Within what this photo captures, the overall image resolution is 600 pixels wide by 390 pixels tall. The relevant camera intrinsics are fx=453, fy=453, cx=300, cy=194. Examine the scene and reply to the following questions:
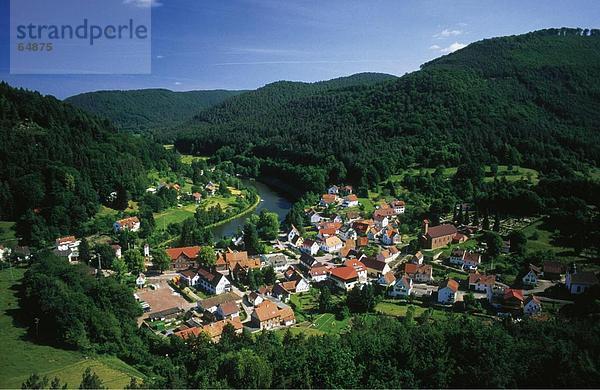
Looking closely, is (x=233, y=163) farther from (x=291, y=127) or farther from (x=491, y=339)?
(x=491, y=339)

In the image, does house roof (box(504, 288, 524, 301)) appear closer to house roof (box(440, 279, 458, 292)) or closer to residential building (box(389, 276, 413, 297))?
house roof (box(440, 279, 458, 292))

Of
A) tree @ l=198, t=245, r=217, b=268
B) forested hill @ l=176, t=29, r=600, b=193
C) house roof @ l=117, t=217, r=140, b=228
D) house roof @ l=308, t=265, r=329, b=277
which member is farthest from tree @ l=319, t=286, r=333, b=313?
forested hill @ l=176, t=29, r=600, b=193

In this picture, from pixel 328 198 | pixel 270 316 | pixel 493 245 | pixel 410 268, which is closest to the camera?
pixel 270 316

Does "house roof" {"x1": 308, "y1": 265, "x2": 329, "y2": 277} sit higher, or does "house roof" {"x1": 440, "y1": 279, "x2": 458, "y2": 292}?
"house roof" {"x1": 440, "y1": 279, "x2": 458, "y2": 292}

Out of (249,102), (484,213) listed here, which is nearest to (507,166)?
(484,213)

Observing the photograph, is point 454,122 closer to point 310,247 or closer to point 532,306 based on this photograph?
point 310,247

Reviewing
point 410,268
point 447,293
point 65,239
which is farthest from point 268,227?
point 447,293
